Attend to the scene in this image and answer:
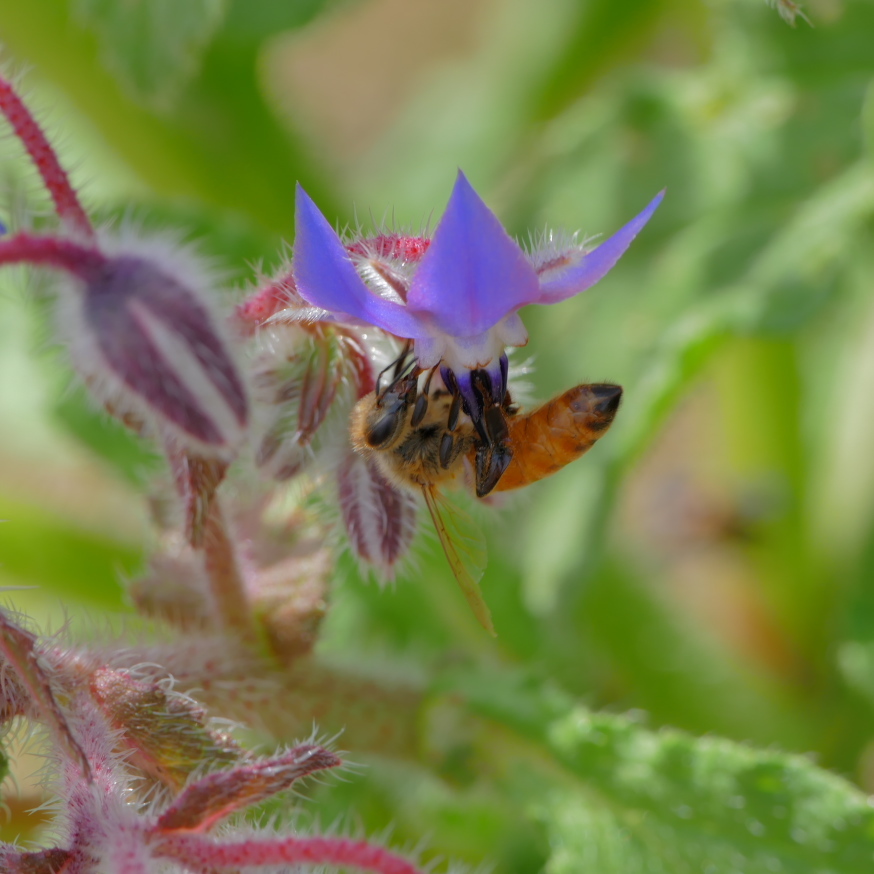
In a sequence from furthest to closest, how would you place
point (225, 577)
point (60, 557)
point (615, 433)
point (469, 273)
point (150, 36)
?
point (60, 557)
point (615, 433)
point (150, 36)
point (225, 577)
point (469, 273)

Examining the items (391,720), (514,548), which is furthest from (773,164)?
(391,720)

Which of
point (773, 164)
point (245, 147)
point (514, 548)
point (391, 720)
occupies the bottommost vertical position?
point (514, 548)

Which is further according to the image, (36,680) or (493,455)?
(493,455)

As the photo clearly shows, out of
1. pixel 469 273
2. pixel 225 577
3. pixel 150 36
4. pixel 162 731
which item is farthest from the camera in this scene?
pixel 150 36

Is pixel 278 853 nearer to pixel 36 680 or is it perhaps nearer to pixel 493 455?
pixel 36 680

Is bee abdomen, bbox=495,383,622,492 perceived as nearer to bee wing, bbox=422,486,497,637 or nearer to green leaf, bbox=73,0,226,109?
bee wing, bbox=422,486,497,637

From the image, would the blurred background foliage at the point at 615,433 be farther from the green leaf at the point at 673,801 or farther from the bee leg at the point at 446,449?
the bee leg at the point at 446,449

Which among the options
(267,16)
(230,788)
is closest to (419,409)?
(230,788)

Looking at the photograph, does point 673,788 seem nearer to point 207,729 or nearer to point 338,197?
point 207,729
